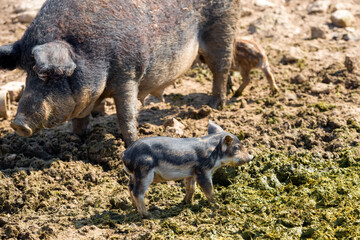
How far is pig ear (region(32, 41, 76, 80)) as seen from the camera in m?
4.87

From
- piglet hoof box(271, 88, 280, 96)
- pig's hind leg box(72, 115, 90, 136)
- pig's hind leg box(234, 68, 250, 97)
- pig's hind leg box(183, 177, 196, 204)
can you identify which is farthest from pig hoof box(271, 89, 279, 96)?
pig's hind leg box(183, 177, 196, 204)

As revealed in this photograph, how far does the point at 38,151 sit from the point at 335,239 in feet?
10.8

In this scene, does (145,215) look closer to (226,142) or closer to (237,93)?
(226,142)

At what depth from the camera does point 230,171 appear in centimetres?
552

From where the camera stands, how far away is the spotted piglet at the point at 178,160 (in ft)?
14.9

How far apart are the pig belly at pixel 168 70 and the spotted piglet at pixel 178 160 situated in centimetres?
136

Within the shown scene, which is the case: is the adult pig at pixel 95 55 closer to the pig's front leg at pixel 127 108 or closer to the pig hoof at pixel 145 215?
the pig's front leg at pixel 127 108

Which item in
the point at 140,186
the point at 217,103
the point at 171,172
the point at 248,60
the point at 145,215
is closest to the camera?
the point at 140,186

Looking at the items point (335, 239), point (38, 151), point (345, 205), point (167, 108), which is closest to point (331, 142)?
point (345, 205)

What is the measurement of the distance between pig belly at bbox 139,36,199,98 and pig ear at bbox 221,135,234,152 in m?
1.50

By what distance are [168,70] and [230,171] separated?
143 cm

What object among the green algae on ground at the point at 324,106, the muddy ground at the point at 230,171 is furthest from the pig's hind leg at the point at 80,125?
the green algae on ground at the point at 324,106

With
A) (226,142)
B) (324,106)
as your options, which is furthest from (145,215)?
(324,106)

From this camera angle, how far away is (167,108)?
24.2 ft
